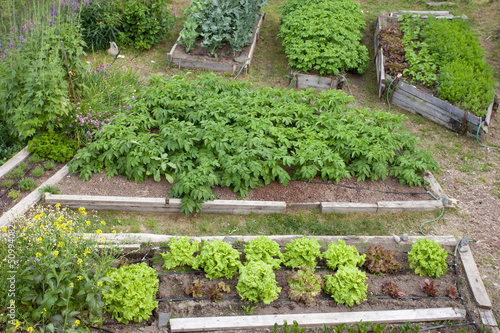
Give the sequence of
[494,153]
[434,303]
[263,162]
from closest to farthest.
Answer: [434,303], [263,162], [494,153]

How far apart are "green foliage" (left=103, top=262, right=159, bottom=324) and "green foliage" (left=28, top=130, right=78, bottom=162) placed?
241 cm

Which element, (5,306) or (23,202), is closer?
(5,306)

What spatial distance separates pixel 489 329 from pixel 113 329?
3686 mm

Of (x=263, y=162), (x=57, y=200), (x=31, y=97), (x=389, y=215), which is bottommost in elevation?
(x=389, y=215)

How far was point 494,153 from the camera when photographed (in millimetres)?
6879

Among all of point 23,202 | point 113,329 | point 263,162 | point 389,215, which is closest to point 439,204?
point 389,215

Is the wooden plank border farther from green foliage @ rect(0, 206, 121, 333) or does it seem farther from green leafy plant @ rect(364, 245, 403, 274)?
green foliage @ rect(0, 206, 121, 333)

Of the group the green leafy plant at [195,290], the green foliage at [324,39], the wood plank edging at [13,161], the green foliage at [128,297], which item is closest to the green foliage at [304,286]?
the green leafy plant at [195,290]

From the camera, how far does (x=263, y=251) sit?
4359 millimetres

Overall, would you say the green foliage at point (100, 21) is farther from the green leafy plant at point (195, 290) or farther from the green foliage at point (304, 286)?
the green foliage at point (304, 286)

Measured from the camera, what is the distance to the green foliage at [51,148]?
555 cm

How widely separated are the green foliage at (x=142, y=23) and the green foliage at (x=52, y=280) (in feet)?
19.8

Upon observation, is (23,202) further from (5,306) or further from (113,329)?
(113,329)

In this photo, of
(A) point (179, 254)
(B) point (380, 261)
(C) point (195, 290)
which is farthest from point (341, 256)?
(A) point (179, 254)
